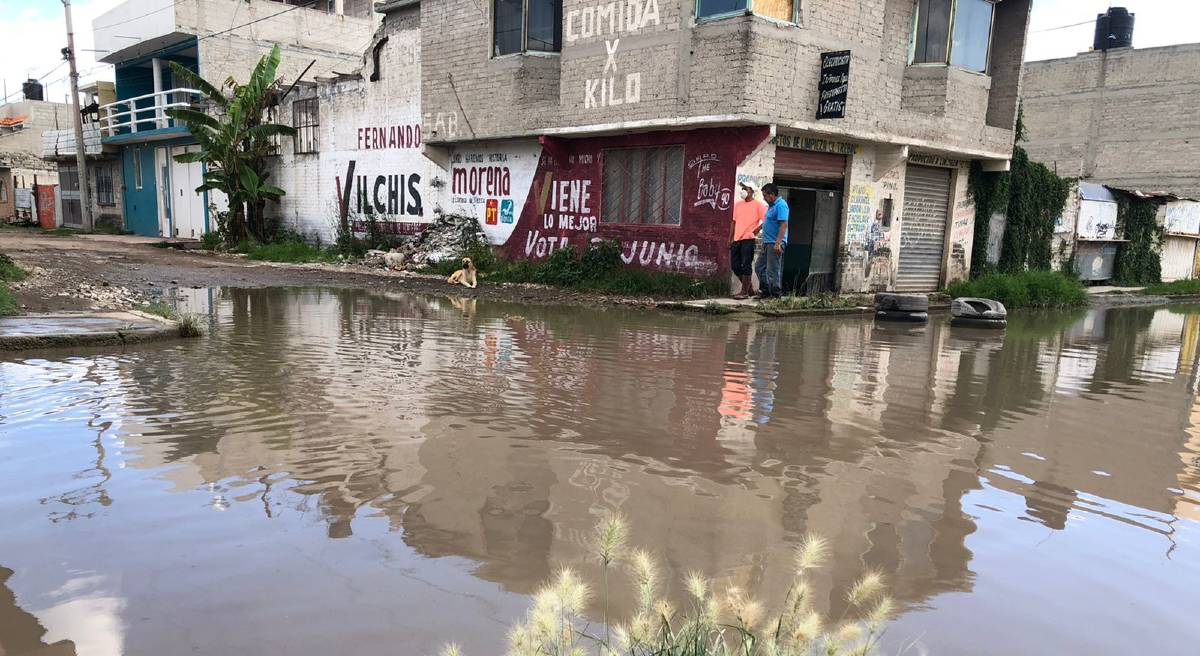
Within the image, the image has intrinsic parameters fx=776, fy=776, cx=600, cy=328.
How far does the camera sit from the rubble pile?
59.7 ft

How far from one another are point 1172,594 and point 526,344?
6.40m

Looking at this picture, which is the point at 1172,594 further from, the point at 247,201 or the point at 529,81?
the point at 247,201

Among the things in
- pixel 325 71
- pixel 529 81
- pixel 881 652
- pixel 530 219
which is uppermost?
pixel 325 71

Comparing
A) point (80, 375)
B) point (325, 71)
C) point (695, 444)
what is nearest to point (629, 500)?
point (695, 444)

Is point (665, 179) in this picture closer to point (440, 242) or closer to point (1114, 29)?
point (440, 242)

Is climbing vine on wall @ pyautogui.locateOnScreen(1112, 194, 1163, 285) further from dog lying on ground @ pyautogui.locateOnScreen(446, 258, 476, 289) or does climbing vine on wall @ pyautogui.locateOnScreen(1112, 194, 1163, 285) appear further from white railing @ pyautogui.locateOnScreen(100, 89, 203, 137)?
white railing @ pyautogui.locateOnScreen(100, 89, 203, 137)

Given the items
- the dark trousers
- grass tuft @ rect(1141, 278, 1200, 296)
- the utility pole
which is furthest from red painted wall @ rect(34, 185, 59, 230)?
grass tuft @ rect(1141, 278, 1200, 296)

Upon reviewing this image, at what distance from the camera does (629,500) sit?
155 inches

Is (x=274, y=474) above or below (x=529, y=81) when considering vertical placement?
below

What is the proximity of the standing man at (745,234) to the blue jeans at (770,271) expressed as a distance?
0.25 meters

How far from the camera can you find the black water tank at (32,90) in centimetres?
5159

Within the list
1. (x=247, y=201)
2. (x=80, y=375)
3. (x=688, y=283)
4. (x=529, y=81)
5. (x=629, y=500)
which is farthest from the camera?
(x=247, y=201)

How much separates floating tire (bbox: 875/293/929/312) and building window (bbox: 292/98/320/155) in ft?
55.4

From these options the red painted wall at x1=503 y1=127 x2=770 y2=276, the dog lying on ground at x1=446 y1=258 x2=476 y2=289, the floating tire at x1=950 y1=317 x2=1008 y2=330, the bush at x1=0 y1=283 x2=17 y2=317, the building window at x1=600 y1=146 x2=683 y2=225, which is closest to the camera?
the bush at x1=0 y1=283 x2=17 y2=317
